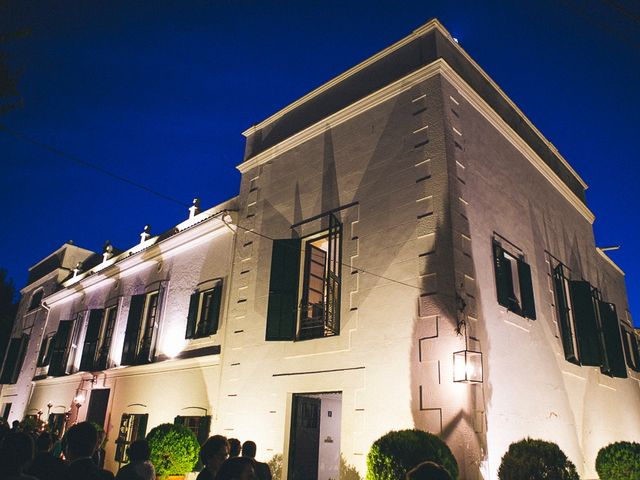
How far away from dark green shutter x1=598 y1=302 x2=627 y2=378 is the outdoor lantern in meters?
6.22

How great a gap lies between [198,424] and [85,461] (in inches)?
298

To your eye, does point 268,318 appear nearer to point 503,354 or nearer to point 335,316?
point 335,316

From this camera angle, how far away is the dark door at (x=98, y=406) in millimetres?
15906

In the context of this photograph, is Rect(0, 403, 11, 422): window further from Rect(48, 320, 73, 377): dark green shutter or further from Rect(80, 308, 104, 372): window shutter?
Rect(80, 308, 104, 372): window shutter

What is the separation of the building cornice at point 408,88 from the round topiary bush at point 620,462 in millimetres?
6573

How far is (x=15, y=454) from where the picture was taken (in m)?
3.40

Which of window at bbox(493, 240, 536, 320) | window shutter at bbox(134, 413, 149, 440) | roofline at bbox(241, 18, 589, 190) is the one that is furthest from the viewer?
window shutter at bbox(134, 413, 149, 440)

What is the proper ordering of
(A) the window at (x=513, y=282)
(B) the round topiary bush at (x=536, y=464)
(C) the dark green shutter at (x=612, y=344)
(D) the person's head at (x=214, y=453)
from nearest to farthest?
1. (D) the person's head at (x=214, y=453)
2. (B) the round topiary bush at (x=536, y=464)
3. (A) the window at (x=513, y=282)
4. (C) the dark green shutter at (x=612, y=344)

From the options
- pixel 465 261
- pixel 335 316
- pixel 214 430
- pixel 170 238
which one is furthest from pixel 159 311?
pixel 465 261

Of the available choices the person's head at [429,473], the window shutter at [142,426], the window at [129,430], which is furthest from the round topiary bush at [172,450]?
the person's head at [429,473]

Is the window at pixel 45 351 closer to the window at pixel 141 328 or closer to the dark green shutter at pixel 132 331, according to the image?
the dark green shutter at pixel 132 331

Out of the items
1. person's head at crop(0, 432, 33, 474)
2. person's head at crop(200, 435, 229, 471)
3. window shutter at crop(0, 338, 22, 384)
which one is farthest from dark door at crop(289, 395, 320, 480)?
window shutter at crop(0, 338, 22, 384)

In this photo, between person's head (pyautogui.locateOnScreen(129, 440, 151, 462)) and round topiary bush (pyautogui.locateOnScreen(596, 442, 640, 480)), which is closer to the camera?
person's head (pyautogui.locateOnScreen(129, 440, 151, 462))

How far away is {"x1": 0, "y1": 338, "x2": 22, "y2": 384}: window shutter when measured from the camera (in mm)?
23109
